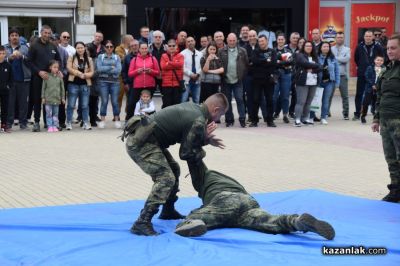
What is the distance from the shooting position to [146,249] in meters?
5.27

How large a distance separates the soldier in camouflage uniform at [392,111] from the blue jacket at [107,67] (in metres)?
7.16

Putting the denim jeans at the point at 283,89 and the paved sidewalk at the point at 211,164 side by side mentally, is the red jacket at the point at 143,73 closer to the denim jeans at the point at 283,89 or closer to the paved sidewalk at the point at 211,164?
the paved sidewalk at the point at 211,164

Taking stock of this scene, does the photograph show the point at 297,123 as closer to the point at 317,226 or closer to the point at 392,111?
the point at 392,111

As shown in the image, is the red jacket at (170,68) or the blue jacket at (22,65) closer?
the blue jacket at (22,65)

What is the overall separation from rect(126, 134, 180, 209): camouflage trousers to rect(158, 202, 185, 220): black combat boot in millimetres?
252

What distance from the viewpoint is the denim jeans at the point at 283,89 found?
49.0 ft

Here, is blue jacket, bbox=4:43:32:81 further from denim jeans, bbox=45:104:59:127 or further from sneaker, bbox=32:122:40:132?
sneaker, bbox=32:122:40:132

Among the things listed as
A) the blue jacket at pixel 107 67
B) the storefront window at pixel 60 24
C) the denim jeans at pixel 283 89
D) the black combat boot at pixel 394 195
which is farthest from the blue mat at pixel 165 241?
the storefront window at pixel 60 24

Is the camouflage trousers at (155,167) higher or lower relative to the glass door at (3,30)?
lower

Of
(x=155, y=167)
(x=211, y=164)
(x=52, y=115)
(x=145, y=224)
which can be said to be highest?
(x=155, y=167)

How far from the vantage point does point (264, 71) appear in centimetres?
1395

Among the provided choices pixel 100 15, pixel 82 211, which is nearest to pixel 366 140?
pixel 82 211

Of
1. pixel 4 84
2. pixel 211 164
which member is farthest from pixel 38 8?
pixel 211 164

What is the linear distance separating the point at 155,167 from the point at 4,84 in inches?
316
